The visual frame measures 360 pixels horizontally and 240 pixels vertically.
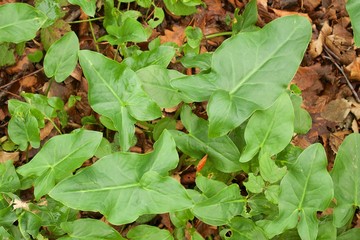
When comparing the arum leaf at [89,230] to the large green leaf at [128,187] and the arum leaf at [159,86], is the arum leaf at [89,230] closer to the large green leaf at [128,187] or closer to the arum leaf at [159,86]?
the large green leaf at [128,187]

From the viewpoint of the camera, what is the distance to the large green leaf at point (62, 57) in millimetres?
2023

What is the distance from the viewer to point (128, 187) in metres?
1.71

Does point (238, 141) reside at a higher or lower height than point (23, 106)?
lower

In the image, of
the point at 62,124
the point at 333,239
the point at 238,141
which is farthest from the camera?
the point at 62,124

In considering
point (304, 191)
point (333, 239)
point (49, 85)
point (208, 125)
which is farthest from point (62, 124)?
point (333, 239)

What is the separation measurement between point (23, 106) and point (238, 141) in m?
0.82

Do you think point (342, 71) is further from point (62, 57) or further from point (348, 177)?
point (62, 57)

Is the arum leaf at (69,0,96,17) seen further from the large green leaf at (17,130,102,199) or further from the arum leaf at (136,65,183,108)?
the large green leaf at (17,130,102,199)

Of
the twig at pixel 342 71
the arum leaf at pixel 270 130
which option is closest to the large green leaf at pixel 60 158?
the arum leaf at pixel 270 130

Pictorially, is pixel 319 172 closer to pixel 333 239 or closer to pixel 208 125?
pixel 333 239

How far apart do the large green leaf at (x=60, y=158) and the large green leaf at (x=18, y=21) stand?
46cm

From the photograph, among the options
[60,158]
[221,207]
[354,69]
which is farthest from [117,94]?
[354,69]

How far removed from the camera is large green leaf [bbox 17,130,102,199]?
5.79 feet

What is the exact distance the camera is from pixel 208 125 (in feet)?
6.25
